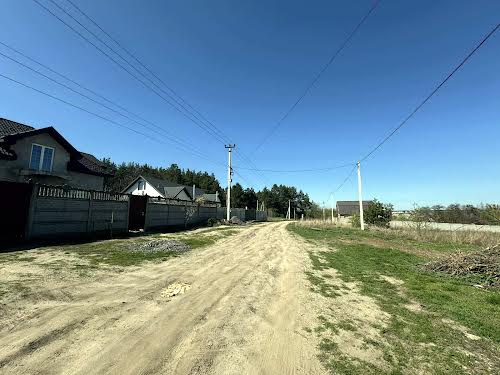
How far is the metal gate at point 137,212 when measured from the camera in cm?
1775

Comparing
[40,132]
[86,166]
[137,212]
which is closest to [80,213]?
[137,212]

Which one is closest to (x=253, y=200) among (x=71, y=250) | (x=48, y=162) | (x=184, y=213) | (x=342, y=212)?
(x=342, y=212)

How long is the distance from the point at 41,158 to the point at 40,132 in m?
1.79

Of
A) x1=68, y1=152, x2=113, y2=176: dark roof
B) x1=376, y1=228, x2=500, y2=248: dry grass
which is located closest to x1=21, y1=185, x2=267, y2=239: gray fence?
x1=68, y1=152, x2=113, y2=176: dark roof

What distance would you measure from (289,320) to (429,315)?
281 cm

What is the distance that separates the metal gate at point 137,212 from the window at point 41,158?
788cm

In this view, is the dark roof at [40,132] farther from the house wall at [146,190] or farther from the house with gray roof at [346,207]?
the house with gray roof at [346,207]

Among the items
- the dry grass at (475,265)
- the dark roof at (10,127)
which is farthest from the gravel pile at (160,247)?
the dark roof at (10,127)

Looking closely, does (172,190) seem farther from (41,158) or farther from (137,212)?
(137,212)

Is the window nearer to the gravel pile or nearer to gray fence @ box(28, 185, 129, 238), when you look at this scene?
Answer: gray fence @ box(28, 185, 129, 238)

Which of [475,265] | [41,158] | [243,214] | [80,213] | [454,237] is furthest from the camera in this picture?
[243,214]

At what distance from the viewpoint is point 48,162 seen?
21000mm

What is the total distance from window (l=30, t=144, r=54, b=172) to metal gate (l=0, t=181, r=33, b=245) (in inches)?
413

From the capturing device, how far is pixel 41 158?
2048 cm
